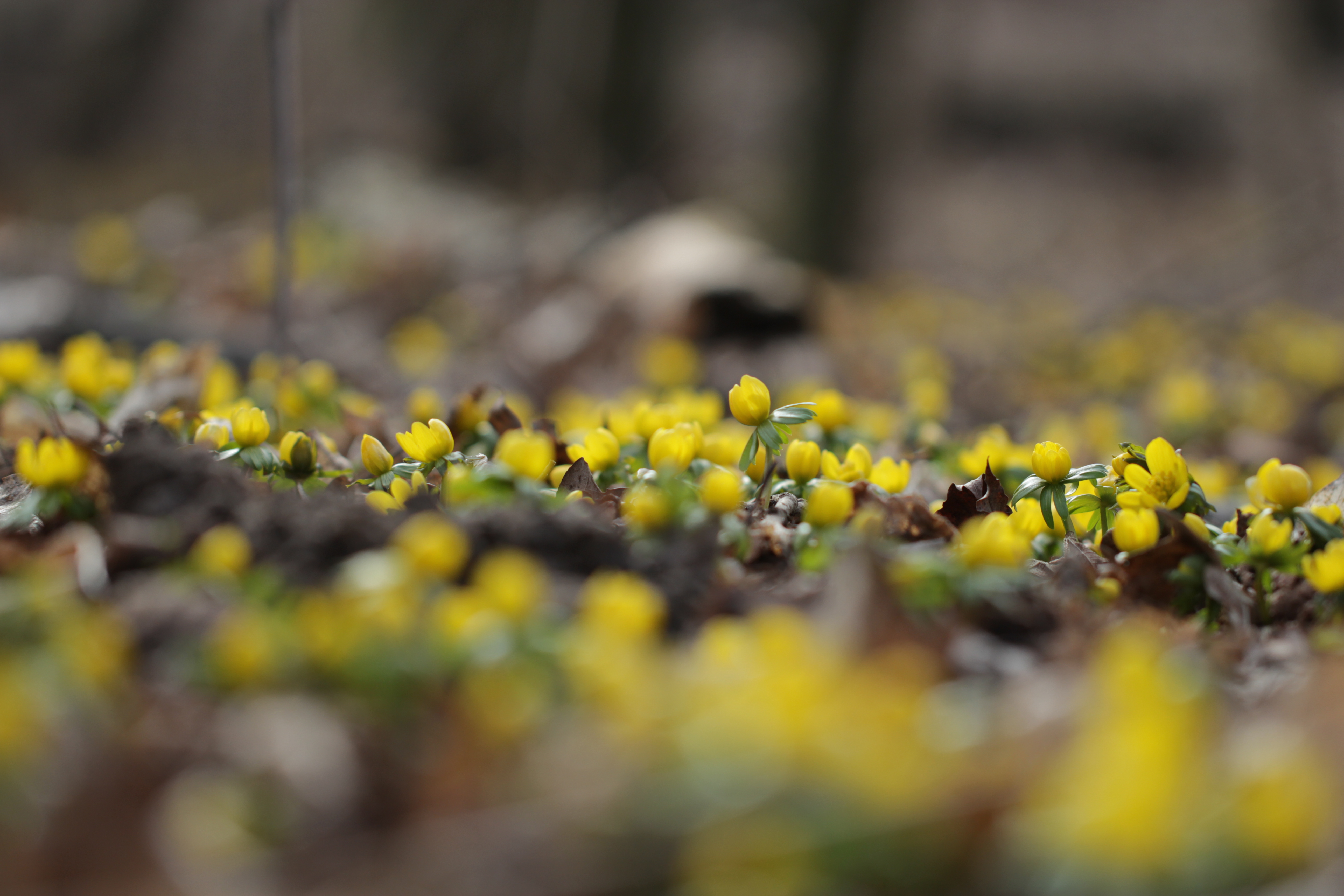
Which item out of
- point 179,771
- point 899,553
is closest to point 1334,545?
point 899,553

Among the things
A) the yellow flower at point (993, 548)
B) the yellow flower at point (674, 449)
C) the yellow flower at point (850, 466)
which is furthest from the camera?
the yellow flower at point (850, 466)

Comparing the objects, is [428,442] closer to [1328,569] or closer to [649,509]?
[649,509]

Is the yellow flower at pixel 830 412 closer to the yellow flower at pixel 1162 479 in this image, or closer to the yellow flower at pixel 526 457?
the yellow flower at pixel 1162 479

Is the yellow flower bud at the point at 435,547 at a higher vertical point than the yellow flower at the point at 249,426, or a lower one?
higher

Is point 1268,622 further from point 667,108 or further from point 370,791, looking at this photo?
point 667,108

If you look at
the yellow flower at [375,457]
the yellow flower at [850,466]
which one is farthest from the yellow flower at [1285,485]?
the yellow flower at [375,457]

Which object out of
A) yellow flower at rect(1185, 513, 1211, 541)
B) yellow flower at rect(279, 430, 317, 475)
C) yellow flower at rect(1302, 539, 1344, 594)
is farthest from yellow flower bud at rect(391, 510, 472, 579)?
yellow flower at rect(1302, 539, 1344, 594)
